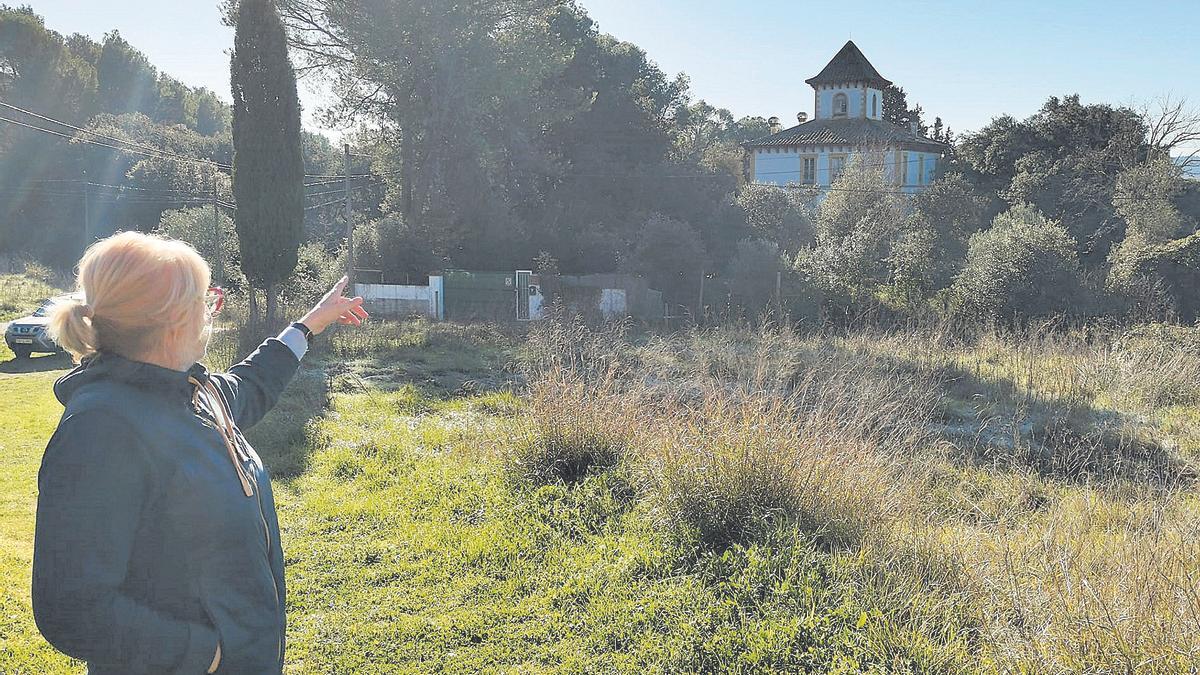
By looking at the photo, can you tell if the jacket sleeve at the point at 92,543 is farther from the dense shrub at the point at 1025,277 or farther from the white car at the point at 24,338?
the dense shrub at the point at 1025,277

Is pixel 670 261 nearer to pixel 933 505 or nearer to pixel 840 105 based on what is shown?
pixel 933 505

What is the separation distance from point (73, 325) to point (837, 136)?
3806 centimetres

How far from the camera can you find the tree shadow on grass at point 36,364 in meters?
12.7

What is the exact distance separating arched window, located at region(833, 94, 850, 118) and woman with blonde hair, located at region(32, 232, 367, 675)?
4057cm

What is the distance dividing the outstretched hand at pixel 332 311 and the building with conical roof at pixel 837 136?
35.4 meters

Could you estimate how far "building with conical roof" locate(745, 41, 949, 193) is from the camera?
37.1 m

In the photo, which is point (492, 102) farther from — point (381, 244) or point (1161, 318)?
point (1161, 318)

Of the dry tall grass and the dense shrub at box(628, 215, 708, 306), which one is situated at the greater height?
the dense shrub at box(628, 215, 708, 306)

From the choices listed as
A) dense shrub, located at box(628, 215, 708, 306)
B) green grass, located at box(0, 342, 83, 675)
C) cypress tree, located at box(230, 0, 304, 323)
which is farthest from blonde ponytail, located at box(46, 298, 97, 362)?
dense shrub, located at box(628, 215, 708, 306)

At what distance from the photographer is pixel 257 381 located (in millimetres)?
2477

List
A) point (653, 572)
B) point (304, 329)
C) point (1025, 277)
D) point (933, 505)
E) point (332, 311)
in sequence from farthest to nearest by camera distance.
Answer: point (1025, 277), point (933, 505), point (653, 572), point (332, 311), point (304, 329)

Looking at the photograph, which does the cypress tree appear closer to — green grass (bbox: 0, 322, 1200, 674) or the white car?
the white car

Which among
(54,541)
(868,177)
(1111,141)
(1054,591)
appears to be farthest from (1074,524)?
(1111,141)

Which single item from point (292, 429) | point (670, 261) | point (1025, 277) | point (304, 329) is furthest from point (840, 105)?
point (304, 329)
